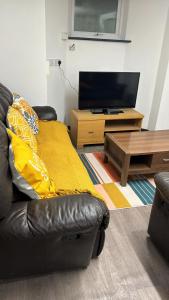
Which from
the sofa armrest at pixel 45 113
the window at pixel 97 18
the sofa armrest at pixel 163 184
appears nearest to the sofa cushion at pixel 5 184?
the sofa armrest at pixel 163 184

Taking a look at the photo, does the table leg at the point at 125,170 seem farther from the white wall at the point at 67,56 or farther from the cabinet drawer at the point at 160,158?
the white wall at the point at 67,56

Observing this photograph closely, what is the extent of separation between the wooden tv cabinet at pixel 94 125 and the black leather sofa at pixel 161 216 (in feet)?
5.64

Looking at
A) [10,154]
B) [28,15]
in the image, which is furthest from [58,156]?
[28,15]

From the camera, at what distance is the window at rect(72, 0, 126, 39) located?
3324 mm

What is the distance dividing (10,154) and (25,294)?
0.82 metres

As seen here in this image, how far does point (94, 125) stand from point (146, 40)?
1592mm

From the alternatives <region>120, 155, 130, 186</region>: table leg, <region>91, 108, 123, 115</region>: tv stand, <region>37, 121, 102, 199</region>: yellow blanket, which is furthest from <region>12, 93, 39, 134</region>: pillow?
<region>91, 108, 123, 115</region>: tv stand

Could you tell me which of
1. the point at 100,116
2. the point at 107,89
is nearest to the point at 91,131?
the point at 100,116

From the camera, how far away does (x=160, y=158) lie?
2.42 meters

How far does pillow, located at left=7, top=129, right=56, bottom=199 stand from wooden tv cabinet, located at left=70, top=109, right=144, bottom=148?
1877mm

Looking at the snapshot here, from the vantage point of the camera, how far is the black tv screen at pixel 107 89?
3.18 metres

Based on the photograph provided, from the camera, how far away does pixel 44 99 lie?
2.95 meters

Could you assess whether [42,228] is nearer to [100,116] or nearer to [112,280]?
[112,280]

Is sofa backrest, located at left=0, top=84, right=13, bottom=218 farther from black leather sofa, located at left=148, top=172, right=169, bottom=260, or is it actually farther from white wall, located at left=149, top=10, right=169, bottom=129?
white wall, located at left=149, top=10, right=169, bottom=129
